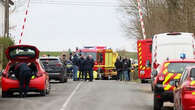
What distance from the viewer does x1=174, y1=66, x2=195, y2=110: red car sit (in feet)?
46.1

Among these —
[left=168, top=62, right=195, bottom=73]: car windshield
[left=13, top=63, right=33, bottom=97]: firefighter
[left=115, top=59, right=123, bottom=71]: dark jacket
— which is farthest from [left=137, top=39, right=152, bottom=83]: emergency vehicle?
[left=168, top=62, right=195, bottom=73]: car windshield

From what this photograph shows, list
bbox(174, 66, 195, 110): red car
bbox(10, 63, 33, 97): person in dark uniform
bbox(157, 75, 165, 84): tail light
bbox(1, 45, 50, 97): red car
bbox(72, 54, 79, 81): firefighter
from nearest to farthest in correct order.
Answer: bbox(174, 66, 195, 110): red car → bbox(157, 75, 165, 84): tail light → bbox(10, 63, 33, 97): person in dark uniform → bbox(1, 45, 50, 97): red car → bbox(72, 54, 79, 81): firefighter

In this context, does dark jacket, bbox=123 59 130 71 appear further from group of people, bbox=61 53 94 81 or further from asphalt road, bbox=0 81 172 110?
asphalt road, bbox=0 81 172 110

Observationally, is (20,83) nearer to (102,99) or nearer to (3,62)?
(102,99)

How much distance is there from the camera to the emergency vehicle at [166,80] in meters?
18.2

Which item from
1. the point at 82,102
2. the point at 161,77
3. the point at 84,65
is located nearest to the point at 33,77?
the point at 82,102

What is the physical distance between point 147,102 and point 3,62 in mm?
14471

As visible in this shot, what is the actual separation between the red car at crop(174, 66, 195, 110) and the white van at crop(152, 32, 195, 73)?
38.3 feet

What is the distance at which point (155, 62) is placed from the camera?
26703mm

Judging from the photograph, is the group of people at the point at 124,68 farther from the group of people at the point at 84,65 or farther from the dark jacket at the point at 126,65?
the group of people at the point at 84,65

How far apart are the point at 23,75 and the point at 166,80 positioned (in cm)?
692

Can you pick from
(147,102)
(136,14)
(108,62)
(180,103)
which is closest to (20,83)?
(147,102)

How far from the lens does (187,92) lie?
14.2 m

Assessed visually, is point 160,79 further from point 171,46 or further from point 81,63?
point 81,63
